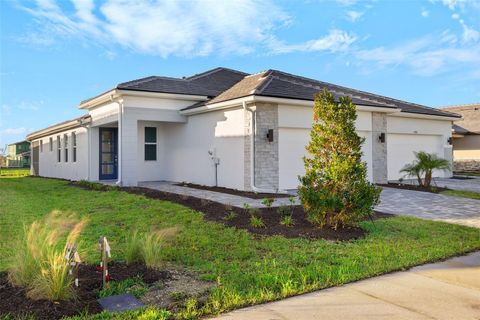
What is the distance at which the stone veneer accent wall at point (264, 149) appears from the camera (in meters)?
11.9

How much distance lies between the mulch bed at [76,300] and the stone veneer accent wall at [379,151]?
12.3 m

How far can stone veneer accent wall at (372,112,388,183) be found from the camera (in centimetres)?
1505

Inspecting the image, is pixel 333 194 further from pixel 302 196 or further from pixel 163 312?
pixel 163 312

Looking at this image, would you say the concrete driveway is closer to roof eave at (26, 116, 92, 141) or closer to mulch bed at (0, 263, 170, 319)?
mulch bed at (0, 263, 170, 319)

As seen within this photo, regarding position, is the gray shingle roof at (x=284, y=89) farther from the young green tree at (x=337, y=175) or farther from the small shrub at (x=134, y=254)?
the small shrub at (x=134, y=254)

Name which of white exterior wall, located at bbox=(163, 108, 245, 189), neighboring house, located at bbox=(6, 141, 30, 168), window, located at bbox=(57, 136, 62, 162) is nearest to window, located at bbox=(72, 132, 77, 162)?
window, located at bbox=(57, 136, 62, 162)

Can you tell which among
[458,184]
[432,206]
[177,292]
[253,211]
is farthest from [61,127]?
[458,184]

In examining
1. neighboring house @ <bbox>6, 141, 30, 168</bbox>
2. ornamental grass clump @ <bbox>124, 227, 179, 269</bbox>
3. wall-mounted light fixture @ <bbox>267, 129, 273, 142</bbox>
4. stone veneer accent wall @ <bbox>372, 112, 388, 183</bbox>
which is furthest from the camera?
neighboring house @ <bbox>6, 141, 30, 168</bbox>

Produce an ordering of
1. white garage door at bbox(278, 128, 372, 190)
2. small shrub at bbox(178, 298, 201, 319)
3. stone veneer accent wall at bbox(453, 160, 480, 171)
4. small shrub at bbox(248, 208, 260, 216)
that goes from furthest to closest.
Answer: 1. stone veneer accent wall at bbox(453, 160, 480, 171)
2. white garage door at bbox(278, 128, 372, 190)
3. small shrub at bbox(248, 208, 260, 216)
4. small shrub at bbox(178, 298, 201, 319)

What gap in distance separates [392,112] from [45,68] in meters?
14.4

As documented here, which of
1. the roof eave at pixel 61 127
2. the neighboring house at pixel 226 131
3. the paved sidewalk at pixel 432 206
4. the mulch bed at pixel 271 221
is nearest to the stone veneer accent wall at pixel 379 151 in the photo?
the neighboring house at pixel 226 131

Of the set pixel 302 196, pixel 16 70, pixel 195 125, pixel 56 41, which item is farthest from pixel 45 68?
pixel 302 196

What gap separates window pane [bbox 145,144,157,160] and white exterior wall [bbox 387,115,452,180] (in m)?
10.2

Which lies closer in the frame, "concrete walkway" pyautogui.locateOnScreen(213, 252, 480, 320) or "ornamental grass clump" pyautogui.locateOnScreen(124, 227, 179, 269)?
"concrete walkway" pyautogui.locateOnScreen(213, 252, 480, 320)
